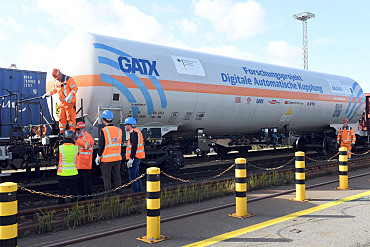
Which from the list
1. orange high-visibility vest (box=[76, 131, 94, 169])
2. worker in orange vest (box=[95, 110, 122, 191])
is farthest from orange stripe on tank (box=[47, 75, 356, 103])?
orange high-visibility vest (box=[76, 131, 94, 169])

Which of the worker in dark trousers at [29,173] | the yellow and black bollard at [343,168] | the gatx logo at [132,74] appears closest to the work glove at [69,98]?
the gatx logo at [132,74]

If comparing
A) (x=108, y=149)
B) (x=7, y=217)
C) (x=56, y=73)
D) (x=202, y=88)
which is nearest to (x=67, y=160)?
(x=108, y=149)

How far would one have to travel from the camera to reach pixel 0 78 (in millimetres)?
11859

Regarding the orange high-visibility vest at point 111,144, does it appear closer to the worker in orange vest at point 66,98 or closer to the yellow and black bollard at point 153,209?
→ the worker in orange vest at point 66,98

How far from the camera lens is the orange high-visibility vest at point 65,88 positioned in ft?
27.1

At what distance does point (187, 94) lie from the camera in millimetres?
9914

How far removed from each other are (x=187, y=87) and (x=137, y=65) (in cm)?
162

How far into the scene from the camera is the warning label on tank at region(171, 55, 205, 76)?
9.97 m

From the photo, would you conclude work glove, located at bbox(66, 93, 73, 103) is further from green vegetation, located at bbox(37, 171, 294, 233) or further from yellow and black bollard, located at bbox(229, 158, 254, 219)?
yellow and black bollard, located at bbox(229, 158, 254, 219)

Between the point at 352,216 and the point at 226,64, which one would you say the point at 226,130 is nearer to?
the point at 226,64

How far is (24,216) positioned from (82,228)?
3.28 feet

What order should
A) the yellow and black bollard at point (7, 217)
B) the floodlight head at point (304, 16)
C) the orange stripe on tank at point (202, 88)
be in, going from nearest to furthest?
the yellow and black bollard at point (7, 217), the orange stripe on tank at point (202, 88), the floodlight head at point (304, 16)

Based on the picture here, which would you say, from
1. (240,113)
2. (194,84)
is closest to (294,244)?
(194,84)

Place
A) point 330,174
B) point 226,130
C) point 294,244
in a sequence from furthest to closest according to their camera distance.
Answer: point 226,130
point 330,174
point 294,244
